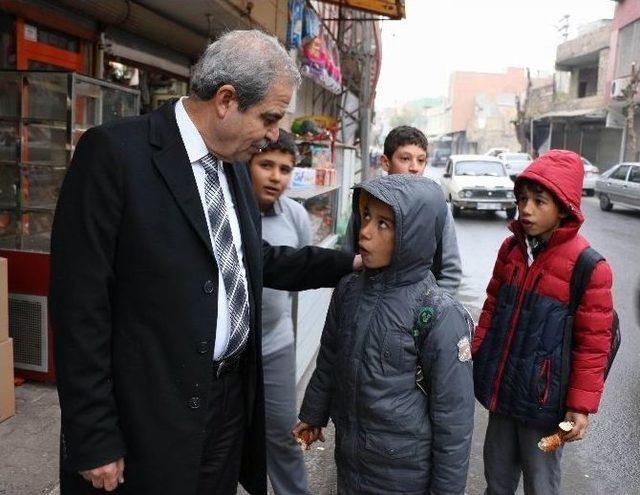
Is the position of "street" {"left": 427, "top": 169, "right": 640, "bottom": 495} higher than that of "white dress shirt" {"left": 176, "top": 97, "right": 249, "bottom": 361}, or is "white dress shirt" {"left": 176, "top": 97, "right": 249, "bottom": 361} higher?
"white dress shirt" {"left": 176, "top": 97, "right": 249, "bottom": 361}

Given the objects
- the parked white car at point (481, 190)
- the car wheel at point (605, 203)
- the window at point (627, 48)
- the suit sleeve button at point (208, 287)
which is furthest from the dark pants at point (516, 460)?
the window at point (627, 48)

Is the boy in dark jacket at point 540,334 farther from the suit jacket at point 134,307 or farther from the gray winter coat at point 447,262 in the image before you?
the suit jacket at point 134,307

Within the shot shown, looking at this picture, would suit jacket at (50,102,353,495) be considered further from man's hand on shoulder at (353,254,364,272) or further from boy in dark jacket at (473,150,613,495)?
boy in dark jacket at (473,150,613,495)

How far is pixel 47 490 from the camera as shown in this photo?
2941mm

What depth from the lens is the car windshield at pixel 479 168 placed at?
17047 mm

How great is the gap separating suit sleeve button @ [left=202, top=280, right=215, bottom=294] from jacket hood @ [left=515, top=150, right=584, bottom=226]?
1.40 metres

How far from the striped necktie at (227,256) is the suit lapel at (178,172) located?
9cm

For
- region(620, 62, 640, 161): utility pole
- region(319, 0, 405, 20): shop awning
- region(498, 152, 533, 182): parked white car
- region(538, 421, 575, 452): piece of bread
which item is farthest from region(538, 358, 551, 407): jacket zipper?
region(620, 62, 640, 161): utility pole

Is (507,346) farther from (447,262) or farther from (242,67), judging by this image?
(242,67)

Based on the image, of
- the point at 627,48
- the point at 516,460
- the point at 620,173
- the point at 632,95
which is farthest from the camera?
the point at 627,48

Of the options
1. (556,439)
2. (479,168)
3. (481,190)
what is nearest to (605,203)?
(479,168)

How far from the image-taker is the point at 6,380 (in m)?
3.56

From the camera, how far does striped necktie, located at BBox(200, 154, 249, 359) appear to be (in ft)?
5.67

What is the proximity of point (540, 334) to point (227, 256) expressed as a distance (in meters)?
1.29
